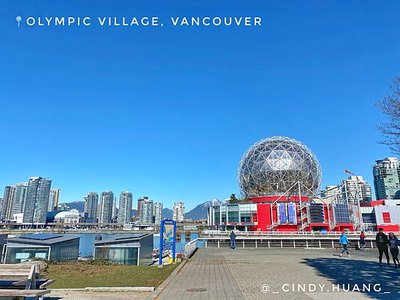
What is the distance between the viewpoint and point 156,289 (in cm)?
961

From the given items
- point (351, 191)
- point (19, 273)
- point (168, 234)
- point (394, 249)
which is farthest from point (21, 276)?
point (351, 191)

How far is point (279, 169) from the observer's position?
66875mm

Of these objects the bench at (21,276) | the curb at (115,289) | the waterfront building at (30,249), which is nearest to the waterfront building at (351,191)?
the waterfront building at (30,249)

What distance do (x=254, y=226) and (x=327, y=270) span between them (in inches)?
2015

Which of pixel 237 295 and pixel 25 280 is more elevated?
pixel 25 280

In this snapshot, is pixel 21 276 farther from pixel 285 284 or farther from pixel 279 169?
pixel 279 169

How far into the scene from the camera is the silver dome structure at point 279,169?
6681 cm

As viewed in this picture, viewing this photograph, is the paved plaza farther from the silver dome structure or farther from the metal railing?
the silver dome structure

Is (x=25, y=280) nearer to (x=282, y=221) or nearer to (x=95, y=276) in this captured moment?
(x=95, y=276)

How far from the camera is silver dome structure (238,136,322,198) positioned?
219 ft

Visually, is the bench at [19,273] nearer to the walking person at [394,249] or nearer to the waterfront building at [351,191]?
the walking person at [394,249]

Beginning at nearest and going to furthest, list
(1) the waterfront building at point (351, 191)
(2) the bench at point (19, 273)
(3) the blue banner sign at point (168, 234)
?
1. (2) the bench at point (19, 273)
2. (3) the blue banner sign at point (168, 234)
3. (1) the waterfront building at point (351, 191)

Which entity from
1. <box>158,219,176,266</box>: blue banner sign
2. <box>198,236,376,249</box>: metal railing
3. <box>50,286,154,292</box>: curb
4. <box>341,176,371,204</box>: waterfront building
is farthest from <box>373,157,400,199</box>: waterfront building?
<box>50,286,154,292</box>: curb

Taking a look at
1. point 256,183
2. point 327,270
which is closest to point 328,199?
point 256,183
